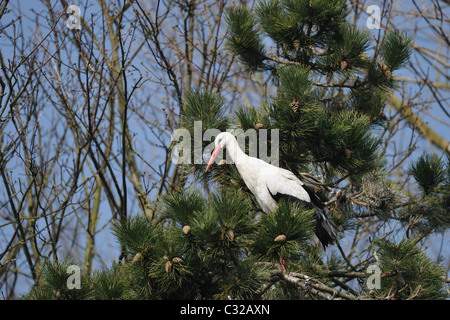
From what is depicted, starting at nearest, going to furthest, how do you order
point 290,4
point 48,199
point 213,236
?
point 213,236
point 290,4
point 48,199

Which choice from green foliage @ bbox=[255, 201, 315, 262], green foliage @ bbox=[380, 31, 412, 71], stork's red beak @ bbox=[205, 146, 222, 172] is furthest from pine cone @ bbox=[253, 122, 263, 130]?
green foliage @ bbox=[380, 31, 412, 71]

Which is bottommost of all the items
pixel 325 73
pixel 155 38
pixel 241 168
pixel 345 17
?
pixel 241 168

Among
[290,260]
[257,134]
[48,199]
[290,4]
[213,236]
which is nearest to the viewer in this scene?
[213,236]

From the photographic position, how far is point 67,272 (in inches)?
165

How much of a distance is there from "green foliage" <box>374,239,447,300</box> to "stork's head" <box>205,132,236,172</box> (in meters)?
1.70

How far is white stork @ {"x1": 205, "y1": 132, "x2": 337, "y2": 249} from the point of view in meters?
5.38

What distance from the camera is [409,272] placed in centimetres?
435

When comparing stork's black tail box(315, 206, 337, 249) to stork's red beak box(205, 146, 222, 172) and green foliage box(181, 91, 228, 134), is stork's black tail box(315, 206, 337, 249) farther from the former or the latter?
green foliage box(181, 91, 228, 134)

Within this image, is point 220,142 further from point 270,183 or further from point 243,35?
point 243,35

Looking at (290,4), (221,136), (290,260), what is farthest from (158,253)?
(290,4)

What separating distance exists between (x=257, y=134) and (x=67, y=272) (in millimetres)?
2070

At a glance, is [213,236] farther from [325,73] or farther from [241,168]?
[325,73]

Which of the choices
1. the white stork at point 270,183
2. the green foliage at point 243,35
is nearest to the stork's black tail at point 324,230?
Result: the white stork at point 270,183

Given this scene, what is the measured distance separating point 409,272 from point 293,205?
101 cm
